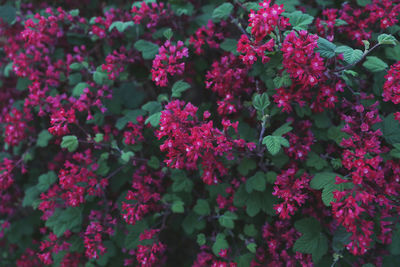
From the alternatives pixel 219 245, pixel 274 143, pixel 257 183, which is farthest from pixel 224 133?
pixel 219 245

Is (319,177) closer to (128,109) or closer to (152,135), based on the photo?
(152,135)

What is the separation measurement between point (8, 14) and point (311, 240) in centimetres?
318

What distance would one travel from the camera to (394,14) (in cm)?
207

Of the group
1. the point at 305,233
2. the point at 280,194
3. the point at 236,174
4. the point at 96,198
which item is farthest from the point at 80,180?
the point at 305,233

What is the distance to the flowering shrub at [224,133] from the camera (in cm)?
183

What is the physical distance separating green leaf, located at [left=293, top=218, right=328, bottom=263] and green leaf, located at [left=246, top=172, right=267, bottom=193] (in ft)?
1.13

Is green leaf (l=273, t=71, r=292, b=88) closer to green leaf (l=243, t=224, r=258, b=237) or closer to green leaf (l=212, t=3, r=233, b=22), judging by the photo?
green leaf (l=212, t=3, r=233, b=22)

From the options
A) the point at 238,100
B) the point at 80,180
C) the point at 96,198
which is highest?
the point at 238,100

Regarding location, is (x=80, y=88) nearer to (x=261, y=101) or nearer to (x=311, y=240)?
(x=261, y=101)

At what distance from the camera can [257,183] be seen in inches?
83.7

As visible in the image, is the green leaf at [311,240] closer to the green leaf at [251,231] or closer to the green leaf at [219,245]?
the green leaf at [251,231]

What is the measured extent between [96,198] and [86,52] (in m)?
1.27

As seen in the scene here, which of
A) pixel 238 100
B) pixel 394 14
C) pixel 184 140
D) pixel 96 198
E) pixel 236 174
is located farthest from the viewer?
pixel 96 198

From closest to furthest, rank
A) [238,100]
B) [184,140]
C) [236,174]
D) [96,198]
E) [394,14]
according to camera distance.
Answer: [184,140], [394,14], [238,100], [236,174], [96,198]
